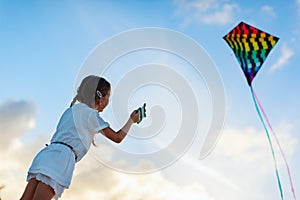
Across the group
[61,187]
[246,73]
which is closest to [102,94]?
[61,187]

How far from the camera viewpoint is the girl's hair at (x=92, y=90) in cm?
→ 430

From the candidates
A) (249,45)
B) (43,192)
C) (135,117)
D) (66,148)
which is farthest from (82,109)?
(249,45)

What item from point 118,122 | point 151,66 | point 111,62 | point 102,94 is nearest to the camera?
point 102,94

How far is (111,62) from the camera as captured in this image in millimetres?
5789

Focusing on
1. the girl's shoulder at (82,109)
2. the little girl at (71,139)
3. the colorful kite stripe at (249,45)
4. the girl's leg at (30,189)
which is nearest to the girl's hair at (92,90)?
the little girl at (71,139)

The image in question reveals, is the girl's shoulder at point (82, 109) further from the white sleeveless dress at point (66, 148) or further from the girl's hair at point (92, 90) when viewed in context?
the girl's hair at point (92, 90)

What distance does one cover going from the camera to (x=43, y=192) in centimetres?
373

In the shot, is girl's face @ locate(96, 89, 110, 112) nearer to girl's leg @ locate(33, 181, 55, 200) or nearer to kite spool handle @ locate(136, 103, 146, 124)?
kite spool handle @ locate(136, 103, 146, 124)

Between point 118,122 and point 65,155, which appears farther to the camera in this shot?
point 118,122

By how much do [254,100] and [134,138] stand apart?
215 centimetres

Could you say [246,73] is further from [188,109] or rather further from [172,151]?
[172,151]

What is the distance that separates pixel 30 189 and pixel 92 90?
116 cm

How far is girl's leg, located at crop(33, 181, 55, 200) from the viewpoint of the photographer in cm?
371

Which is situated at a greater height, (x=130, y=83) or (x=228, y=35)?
(x=228, y=35)
